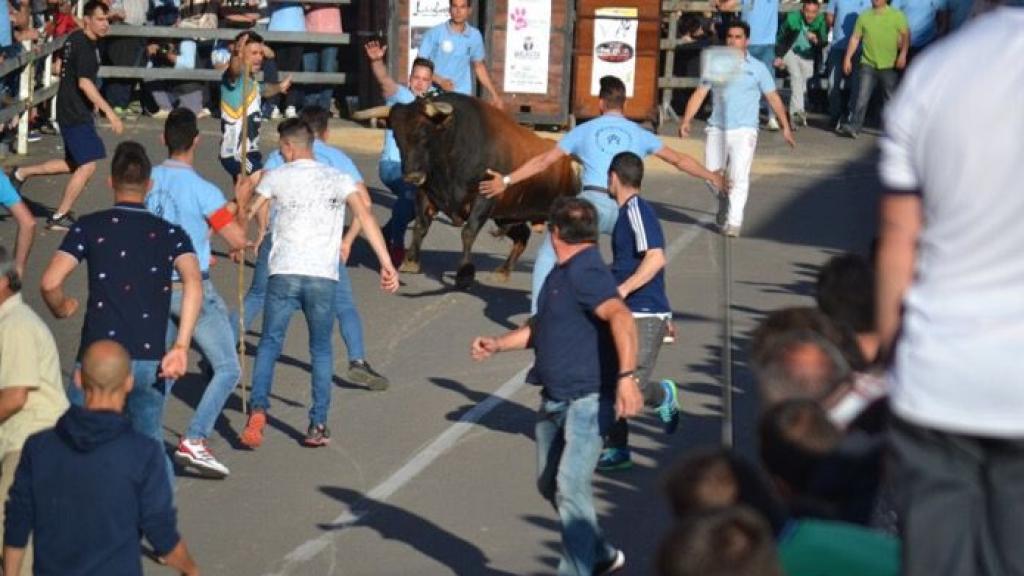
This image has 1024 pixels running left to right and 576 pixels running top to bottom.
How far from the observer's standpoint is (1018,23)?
13.9ft

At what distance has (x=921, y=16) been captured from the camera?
26.7 m

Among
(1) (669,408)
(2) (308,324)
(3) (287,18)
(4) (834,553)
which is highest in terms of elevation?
(4) (834,553)

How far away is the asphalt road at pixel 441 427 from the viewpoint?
10641mm

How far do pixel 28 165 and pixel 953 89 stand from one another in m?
18.5

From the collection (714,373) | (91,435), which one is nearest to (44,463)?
(91,435)

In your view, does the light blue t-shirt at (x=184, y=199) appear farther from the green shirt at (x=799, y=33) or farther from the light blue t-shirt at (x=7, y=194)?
the green shirt at (x=799, y=33)

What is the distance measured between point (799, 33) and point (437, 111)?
11.8m

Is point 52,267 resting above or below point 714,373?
above

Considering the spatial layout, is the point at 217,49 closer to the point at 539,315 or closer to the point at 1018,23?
the point at 539,315

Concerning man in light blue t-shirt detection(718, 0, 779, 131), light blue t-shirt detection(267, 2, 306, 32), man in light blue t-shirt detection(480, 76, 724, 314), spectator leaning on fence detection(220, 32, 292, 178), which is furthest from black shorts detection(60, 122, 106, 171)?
man in light blue t-shirt detection(718, 0, 779, 131)

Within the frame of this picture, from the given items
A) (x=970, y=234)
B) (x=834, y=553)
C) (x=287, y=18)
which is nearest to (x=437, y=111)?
(x=287, y=18)

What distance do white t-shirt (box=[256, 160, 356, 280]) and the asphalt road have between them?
1.16m

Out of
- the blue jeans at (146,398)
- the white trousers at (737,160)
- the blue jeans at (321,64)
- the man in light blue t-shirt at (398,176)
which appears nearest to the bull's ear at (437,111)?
the man in light blue t-shirt at (398,176)

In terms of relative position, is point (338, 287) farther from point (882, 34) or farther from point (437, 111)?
point (882, 34)
